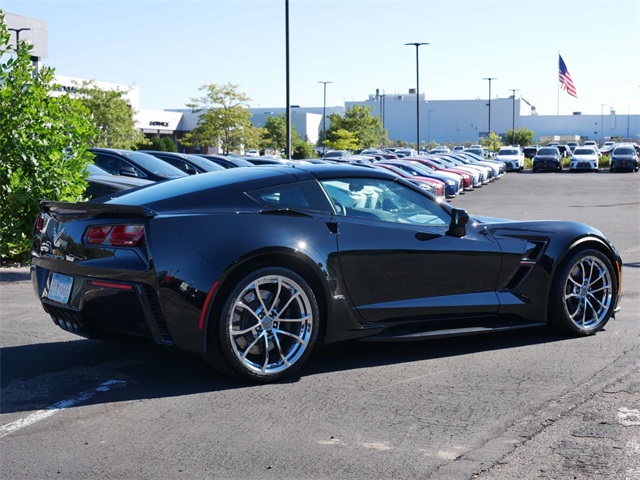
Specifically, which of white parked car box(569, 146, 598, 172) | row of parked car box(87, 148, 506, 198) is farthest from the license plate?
white parked car box(569, 146, 598, 172)

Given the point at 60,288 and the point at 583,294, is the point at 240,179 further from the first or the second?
the point at 583,294

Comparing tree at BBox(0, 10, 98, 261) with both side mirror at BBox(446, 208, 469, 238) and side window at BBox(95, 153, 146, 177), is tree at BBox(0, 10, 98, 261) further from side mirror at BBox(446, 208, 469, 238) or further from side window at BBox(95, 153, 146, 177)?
side mirror at BBox(446, 208, 469, 238)

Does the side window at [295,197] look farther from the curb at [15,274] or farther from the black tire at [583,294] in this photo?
the curb at [15,274]

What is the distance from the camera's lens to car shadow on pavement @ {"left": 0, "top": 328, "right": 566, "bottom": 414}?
5520 millimetres

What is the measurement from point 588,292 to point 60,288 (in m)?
4.05

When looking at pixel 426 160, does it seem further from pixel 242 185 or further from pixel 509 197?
pixel 242 185

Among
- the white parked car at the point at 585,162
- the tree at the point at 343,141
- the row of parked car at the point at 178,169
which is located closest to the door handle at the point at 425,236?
the row of parked car at the point at 178,169

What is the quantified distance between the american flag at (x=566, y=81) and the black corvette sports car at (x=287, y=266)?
56.3 meters

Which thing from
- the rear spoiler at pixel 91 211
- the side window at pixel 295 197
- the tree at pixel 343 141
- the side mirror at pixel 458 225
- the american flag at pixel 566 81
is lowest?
the side mirror at pixel 458 225

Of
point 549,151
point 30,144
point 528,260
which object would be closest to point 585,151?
point 549,151

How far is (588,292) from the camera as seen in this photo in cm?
722

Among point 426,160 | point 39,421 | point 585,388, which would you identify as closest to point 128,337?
point 39,421

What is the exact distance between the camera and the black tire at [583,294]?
7.01 meters

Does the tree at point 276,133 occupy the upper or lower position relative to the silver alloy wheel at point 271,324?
upper
